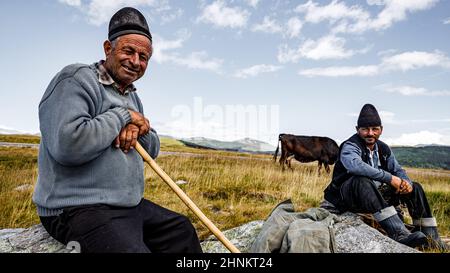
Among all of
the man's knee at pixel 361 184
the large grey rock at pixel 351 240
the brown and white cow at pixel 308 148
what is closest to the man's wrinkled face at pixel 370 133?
the man's knee at pixel 361 184

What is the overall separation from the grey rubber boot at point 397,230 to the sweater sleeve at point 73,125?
3.99 metres

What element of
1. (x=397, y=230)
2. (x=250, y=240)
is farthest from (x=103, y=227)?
(x=397, y=230)

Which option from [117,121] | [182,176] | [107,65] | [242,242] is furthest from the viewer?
[182,176]

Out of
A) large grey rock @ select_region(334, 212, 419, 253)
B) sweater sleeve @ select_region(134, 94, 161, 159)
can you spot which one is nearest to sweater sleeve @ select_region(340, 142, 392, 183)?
large grey rock @ select_region(334, 212, 419, 253)

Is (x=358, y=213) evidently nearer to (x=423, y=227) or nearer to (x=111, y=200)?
(x=423, y=227)

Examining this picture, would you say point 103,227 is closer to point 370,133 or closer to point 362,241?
point 362,241

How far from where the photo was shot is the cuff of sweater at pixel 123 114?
2525 millimetres

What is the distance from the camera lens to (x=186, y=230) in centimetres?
312

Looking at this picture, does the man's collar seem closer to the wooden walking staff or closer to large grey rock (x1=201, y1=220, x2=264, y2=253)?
the wooden walking staff

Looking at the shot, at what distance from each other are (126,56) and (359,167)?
383 centimetres

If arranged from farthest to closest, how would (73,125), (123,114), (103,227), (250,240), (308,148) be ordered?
(308,148) < (250,240) < (123,114) < (103,227) < (73,125)

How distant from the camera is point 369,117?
5441mm
